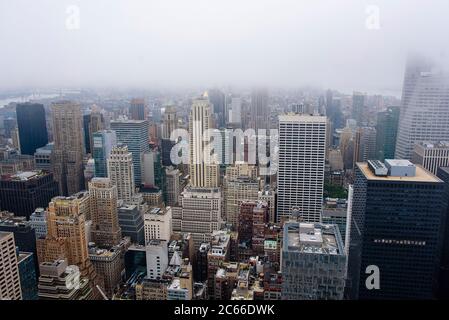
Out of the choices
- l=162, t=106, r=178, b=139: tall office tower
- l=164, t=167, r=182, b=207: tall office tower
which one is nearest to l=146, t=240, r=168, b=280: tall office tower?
l=164, t=167, r=182, b=207: tall office tower

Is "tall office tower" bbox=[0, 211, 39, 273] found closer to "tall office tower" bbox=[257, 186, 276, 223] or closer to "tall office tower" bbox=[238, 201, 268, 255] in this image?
"tall office tower" bbox=[238, 201, 268, 255]

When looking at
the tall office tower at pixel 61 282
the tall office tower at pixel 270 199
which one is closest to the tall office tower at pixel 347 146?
the tall office tower at pixel 270 199

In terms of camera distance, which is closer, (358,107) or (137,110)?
(358,107)

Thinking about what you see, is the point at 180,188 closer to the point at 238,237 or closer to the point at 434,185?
the point at 238,237

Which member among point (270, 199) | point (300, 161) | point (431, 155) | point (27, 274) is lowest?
point (270, 199)

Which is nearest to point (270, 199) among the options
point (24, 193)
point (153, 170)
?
point (153, 170)

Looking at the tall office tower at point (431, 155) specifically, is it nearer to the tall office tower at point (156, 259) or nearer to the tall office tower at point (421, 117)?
the tall office tower at point (421, 117)

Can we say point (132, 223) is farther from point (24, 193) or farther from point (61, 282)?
point (61, 282)
